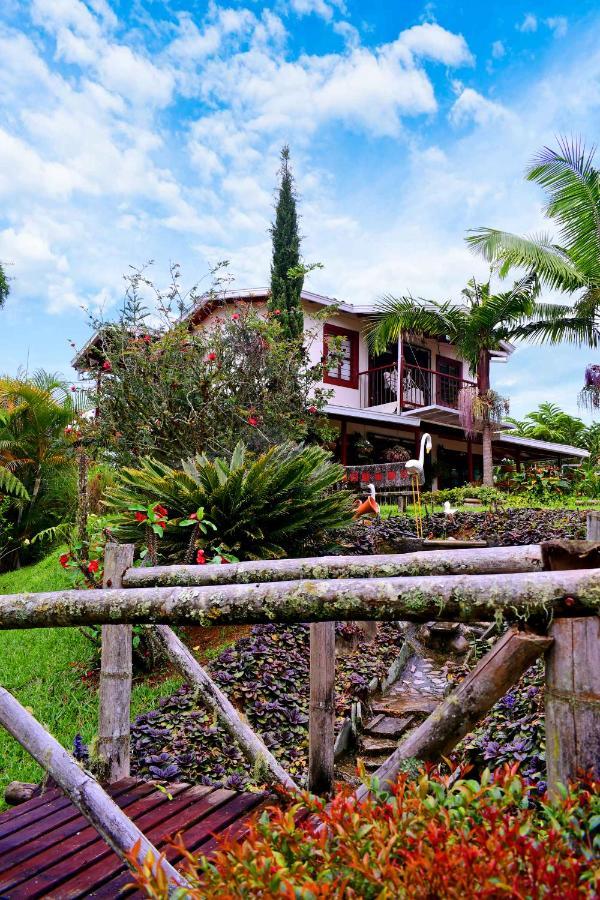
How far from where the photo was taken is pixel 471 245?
15.0 metres

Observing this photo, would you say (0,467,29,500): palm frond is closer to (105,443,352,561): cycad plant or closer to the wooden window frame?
(105,443,352,561): cycad plant

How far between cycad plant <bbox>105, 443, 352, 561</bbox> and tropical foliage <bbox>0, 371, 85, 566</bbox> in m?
5.95

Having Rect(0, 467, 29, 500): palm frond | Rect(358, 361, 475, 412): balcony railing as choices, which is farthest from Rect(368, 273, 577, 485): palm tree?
Rect(0, 467, 29, 500): palm frond

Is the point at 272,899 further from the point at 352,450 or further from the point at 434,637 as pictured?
the point at 352,450

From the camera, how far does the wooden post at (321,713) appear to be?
277 centimetres

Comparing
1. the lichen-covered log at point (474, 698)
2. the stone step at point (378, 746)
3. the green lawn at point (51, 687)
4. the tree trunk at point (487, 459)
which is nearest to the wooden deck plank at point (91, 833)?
the lichen-covered log at point (474, 698)

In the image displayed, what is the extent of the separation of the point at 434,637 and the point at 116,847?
189 inches

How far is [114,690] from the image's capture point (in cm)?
300

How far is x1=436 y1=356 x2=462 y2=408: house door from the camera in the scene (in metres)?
19.5

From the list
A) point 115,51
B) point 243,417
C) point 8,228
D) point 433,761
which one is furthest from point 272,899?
point 8,228

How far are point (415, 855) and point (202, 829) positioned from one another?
158 cm

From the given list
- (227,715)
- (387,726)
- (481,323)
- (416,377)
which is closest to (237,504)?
(387,726)

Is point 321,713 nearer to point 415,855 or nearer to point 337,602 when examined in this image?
point 337,602

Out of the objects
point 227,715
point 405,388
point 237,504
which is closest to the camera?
point 227,715
